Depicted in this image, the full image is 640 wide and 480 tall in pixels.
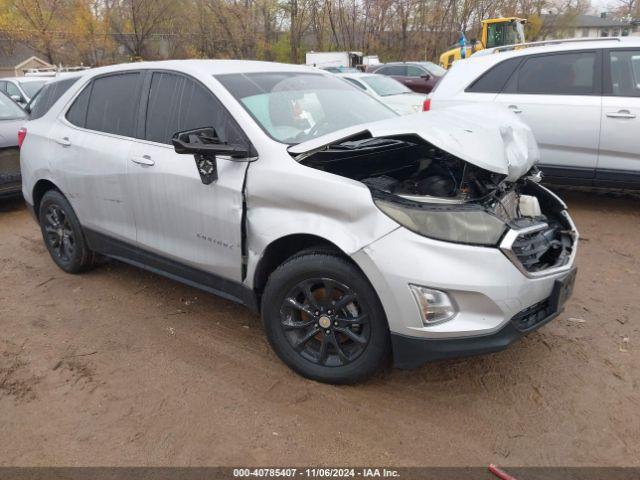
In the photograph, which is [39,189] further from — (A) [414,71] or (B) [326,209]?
(A) [414,71]

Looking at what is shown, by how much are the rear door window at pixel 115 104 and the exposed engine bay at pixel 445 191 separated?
65.0 inches

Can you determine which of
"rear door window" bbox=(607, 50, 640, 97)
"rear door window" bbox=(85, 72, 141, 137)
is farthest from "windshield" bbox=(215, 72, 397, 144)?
"rear door window" bbox=(607, 50, 640, 97)

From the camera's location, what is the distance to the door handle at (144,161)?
138 inches

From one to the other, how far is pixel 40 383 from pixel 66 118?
2.28 metres

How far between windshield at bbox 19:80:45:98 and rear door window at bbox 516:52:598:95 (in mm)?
12372

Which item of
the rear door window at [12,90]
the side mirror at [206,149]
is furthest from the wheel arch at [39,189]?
the rear door window at [12,90]

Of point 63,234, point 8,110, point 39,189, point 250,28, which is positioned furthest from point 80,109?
point 250,28

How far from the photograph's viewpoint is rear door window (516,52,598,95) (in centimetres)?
574

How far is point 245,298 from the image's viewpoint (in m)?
3.21

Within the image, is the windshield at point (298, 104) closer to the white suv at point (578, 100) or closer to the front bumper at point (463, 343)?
the front bumper at point (463, 343)

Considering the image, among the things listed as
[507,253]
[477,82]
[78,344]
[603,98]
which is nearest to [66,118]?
[78,344]

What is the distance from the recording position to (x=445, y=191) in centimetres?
290

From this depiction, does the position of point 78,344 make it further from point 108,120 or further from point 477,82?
point 477,82

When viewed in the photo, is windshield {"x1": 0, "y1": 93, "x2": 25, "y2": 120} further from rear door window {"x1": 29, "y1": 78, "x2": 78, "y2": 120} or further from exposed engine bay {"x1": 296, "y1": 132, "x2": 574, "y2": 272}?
exposed engine bay {"x1": 296, "y1": 132, "x2": 574, "y2": 272}
